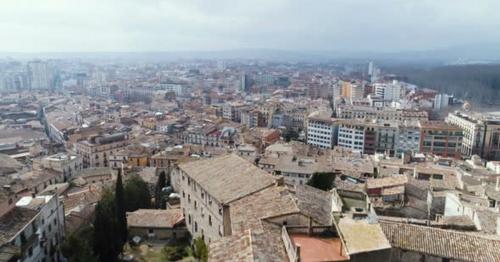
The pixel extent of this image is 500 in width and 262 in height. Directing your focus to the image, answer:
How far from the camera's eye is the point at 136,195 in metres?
38.7

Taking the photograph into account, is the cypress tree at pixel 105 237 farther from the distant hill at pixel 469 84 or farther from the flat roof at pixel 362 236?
the distant hill at pixel 469 84

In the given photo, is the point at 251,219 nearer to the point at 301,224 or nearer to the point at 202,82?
the point at 301,224

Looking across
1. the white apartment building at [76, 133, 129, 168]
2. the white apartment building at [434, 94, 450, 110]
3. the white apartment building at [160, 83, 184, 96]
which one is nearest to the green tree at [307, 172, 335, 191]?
the white apartment building at [76, 133, 129, 168]

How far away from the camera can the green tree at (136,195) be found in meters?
38.0

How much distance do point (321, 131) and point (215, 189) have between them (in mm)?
52935

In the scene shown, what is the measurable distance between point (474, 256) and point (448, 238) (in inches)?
47.6

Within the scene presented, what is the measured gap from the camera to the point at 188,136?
76.8m

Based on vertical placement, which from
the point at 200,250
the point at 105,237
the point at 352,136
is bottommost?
the point at 352,136

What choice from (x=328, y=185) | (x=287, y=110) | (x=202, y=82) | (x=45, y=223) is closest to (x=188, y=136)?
(x=287, y=110)

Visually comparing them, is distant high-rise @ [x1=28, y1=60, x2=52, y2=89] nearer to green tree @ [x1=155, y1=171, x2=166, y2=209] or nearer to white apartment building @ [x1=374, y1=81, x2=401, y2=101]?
white apartment building @ [x1=374, y1=81, x2=401, y2=101]

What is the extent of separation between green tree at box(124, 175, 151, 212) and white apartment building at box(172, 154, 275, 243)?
27.2 feet

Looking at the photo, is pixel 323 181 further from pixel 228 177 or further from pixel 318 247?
pixel 318 247

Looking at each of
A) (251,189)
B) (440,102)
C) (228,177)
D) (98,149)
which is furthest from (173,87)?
(251,189)

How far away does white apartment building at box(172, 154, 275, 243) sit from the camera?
24216mm
